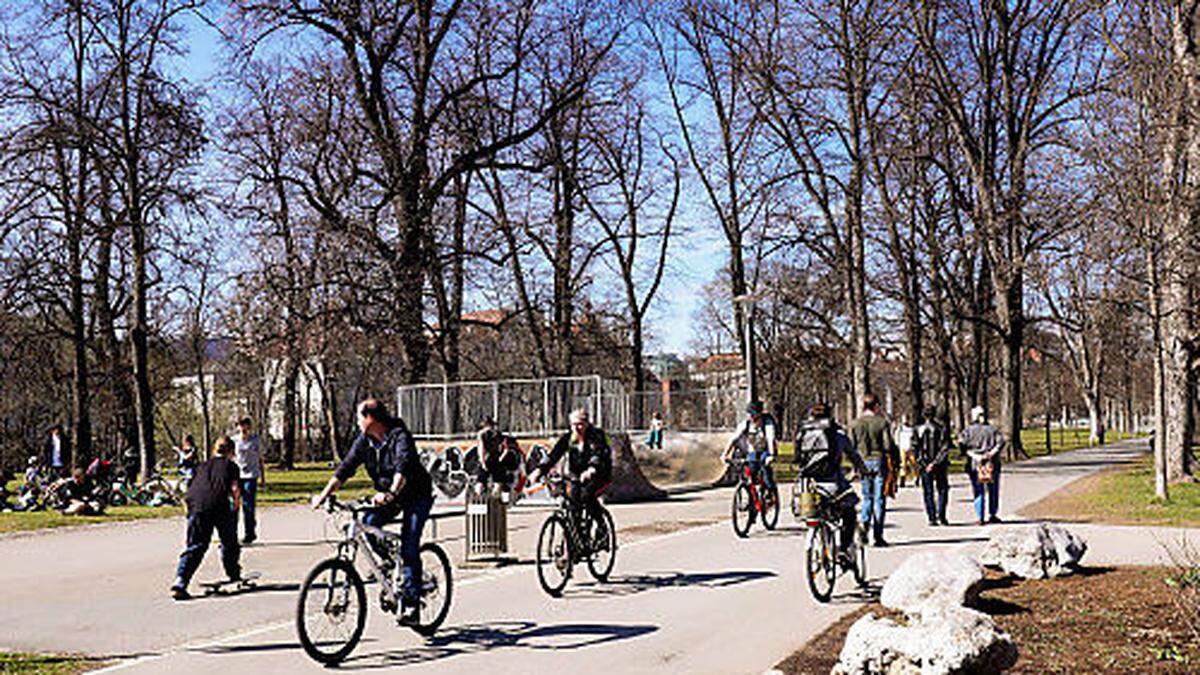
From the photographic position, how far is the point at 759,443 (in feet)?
63.7

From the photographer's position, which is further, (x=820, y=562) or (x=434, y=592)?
(x=820, y=562)

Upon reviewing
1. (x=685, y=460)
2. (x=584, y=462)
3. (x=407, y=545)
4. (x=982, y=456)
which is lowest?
(x=685, y=460)

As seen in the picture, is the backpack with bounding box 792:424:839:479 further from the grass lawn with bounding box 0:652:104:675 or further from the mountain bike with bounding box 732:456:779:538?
the grass lawn with bounding box 0:652:104:675

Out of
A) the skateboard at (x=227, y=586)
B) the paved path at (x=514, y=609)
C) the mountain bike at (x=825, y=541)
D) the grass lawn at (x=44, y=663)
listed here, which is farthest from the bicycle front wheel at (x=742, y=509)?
the grass lawn at (x=44, y=663)

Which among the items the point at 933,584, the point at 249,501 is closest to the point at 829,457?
the point at 933,584

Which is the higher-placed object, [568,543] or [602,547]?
[568,543]

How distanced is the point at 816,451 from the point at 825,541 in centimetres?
135

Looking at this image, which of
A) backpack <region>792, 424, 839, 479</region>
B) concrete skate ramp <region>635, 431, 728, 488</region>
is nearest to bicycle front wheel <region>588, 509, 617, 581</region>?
backpack <region>792, 424, 839, 479</region>

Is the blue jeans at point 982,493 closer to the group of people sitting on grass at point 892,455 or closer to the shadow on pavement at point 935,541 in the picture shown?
the group of people sitting on grass at point 892,455

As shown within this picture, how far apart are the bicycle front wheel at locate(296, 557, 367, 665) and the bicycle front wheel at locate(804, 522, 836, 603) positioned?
4169mm

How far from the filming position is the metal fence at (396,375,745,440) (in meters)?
28.8

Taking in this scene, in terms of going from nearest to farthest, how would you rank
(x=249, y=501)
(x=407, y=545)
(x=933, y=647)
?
(x=933, y=647)
(x=407, y=545)
(x=249, y=501)

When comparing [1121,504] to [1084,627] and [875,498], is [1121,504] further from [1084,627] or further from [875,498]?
[1084,627]

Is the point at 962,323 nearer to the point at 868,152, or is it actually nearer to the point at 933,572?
the point at 868,152
